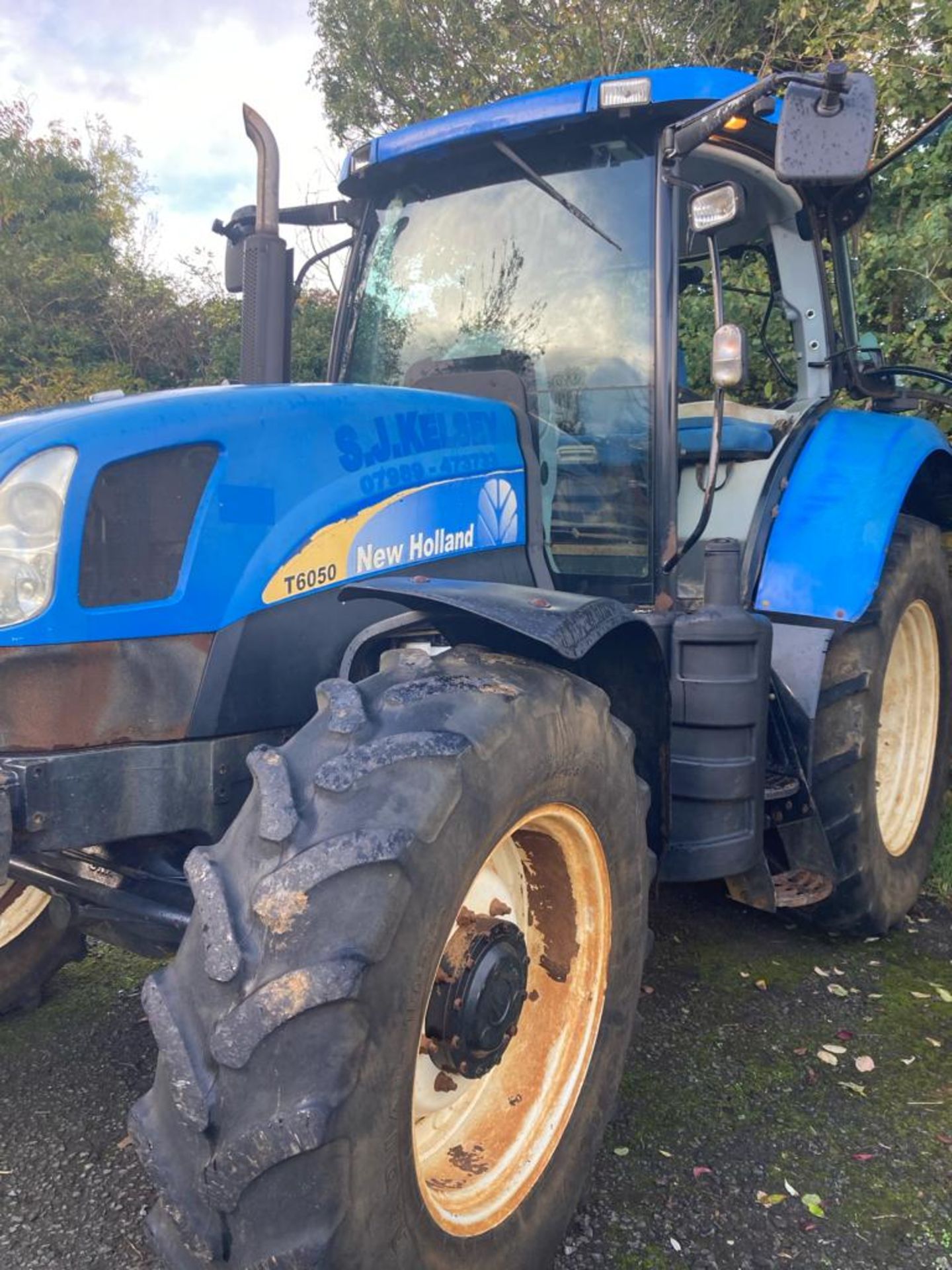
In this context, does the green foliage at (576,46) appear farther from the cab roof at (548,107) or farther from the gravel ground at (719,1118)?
the gravel ground at (719,1118)

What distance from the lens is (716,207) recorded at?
2510 millimetres

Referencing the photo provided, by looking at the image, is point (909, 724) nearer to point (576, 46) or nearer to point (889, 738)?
point (889, 738)

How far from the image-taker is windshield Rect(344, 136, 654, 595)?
2738mm

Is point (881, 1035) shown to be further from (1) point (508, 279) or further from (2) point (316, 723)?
(1) point (508, 279)

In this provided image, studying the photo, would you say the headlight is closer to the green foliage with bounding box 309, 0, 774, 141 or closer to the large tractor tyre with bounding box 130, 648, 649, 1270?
the large tractor tyre with bounding box 130, 648, 649, 1270

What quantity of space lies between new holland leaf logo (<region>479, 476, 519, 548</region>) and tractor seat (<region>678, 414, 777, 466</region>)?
765 millimetres

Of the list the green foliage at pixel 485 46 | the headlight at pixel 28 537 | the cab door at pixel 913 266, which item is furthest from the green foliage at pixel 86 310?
the headlight at pixel 28 537

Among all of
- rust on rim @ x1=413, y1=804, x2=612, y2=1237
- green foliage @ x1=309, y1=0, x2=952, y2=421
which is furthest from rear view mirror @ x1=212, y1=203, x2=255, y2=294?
rust on rim @ x1=413, y1=804, x2=612, y2=1237

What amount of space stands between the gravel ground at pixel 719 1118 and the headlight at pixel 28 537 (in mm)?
1235

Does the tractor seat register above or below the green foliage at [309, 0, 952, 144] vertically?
below

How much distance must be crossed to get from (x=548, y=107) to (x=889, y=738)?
7.75ft

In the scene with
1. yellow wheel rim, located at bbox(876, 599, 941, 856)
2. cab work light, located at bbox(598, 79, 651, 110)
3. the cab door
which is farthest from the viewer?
the cab door

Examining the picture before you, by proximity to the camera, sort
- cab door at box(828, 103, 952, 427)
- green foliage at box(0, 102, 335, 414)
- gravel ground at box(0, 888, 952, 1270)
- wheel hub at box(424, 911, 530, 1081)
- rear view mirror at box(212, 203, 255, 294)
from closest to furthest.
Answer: wheel hub at box(424, 911, 530, 1081), gravel ground at box(0, 888, 952, 1270), rear view mirror at box(212, 203, 255, 294), cab door at box(828, 103, 952, 427), green foliage at box(0, 102, 335, 414)

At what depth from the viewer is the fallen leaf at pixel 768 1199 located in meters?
2.05
